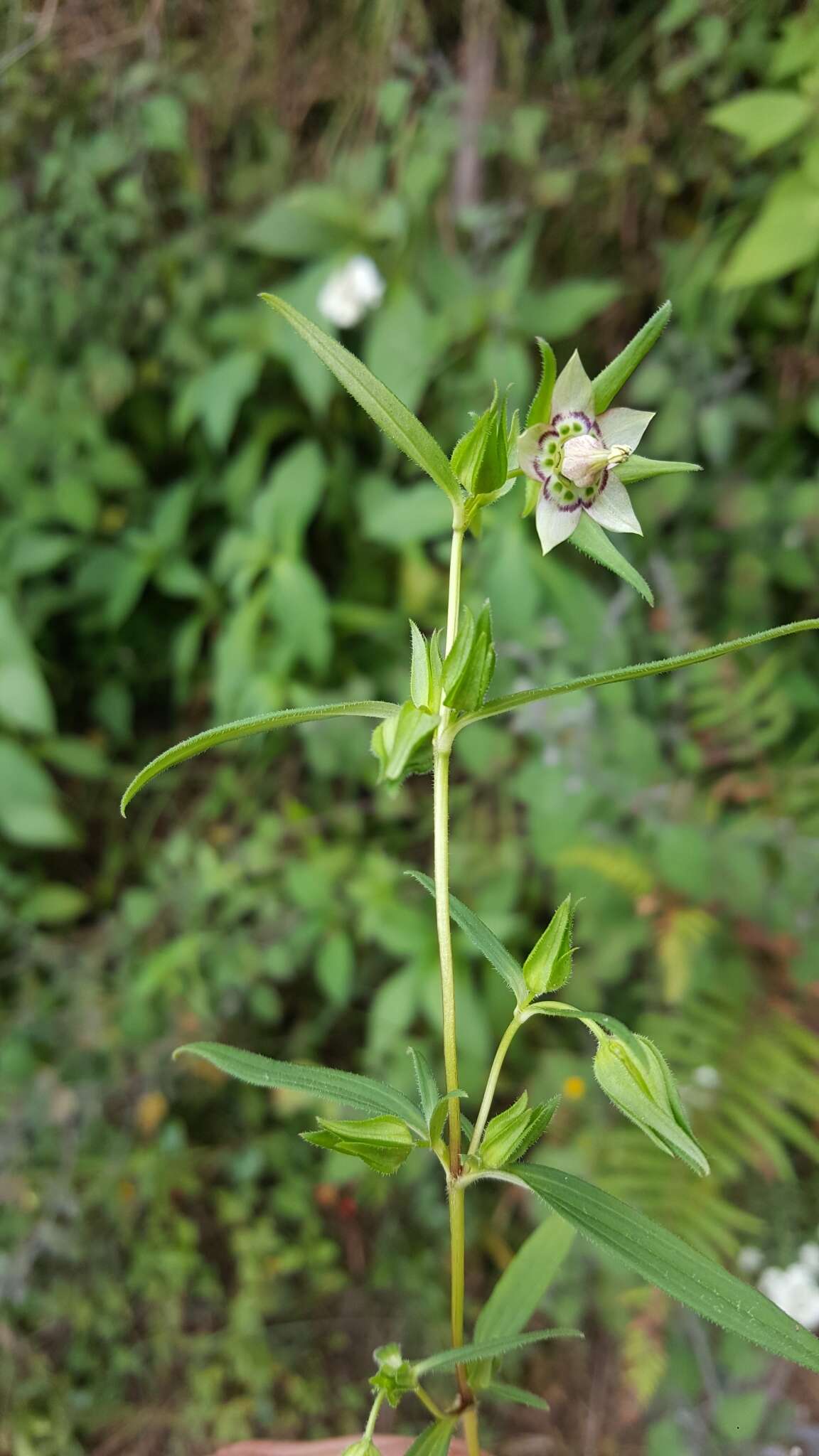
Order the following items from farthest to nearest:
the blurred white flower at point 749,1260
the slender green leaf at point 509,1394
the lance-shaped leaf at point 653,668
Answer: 1. the blurred white flower at point 749,1260
2. the slender green leaf at point 509,1394
3. the lance-shaped leaf at point 653,668

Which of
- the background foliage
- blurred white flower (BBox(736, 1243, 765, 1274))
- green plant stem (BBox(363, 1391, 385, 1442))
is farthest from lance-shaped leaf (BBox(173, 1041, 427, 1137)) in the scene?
blurred white flower (BBox(736, 1243, 765, 1274))

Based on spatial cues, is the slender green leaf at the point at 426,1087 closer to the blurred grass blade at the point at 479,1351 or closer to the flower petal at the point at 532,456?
the blurred grass blade at the point at 479,1351

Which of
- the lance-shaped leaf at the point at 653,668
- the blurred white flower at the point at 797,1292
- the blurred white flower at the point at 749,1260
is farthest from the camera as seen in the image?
the blurred white flower at the point at 749,1260

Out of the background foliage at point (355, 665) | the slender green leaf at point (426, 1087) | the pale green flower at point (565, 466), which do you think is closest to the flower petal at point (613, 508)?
the pale green flower at point (565, 466)

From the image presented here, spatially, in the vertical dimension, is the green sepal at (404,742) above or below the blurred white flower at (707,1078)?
above

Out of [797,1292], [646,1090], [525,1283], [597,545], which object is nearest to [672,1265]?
[646,1090]

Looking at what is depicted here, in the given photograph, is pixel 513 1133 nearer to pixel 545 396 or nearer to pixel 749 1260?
pixel 545 396
